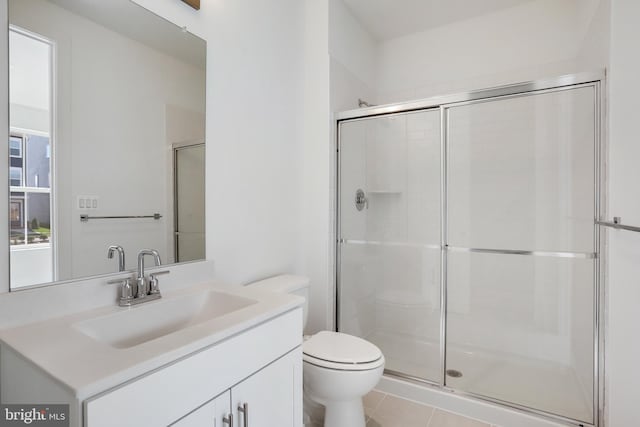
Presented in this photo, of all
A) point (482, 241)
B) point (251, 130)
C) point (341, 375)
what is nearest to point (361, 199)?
point (482, 241)

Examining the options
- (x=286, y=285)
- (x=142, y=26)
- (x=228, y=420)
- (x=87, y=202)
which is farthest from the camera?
(x=286, y=285)

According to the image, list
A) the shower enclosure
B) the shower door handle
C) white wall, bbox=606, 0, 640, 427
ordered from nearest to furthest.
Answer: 1. white wall, bbox=606, 0, 640, 427
2. the shower enclosure
3. the shower door handle

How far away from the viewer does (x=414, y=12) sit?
2430 mm

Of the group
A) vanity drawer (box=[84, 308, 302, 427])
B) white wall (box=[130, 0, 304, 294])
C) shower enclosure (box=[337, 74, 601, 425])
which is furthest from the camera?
shower enclosure (box=[337, 74, 601, 425])

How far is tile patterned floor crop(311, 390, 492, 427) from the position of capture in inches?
68.8

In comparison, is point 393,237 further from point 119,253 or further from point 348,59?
point 119,253

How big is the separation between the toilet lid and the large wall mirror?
27.8 inches

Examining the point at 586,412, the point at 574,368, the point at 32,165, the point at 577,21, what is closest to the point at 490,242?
the point at 574,368

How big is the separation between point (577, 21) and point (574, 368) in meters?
2.17

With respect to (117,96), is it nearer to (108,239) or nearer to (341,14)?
(108,239)

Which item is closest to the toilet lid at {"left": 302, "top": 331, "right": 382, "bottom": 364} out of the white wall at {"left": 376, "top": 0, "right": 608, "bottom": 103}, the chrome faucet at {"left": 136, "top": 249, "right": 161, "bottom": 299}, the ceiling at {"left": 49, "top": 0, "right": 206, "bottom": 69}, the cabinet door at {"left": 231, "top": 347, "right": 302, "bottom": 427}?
the cabinet door at {"left": 231, "top": 347, "right": 302, "bottom": 427}

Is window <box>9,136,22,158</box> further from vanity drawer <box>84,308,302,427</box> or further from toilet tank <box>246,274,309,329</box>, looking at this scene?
toilet tank <box>246,274,309,329</box>

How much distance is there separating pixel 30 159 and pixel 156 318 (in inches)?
24.6

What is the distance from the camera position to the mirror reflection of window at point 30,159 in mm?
948
